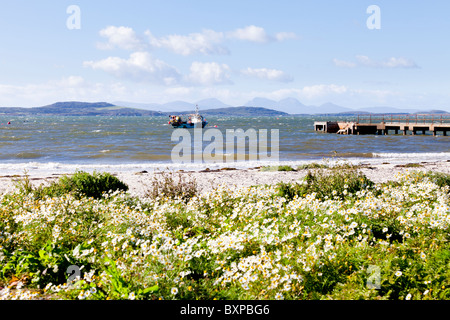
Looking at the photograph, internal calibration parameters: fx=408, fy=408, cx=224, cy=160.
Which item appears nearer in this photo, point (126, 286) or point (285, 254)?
point (126, 286)

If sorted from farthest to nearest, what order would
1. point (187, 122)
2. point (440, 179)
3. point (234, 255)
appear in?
point (187, 122) → point (440, 179) → point (234, 255)

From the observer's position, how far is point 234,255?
5.31 m

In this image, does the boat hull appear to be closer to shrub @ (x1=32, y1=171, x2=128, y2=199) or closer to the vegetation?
shrub @ (x1=32, y1=171, x2=128, y2=199)

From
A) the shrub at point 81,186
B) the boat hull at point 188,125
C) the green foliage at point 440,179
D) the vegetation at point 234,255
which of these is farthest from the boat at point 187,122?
the vegetation at point 234,255

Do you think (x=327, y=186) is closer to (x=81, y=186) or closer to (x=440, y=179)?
(x=440, y=179)

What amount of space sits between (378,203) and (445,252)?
214 cm

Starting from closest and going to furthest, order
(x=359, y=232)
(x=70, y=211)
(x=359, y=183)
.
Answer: (x=359, y=232)
(x=70, y=211)
(x=359, y=183)

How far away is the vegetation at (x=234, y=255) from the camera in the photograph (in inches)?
172

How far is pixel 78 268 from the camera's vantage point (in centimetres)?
506

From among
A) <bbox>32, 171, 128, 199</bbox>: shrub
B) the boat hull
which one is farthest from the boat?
<bbox>32, 171, 128, 199</bbox>: shrub

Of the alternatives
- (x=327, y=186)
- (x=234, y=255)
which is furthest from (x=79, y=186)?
(x=234, y=255)
